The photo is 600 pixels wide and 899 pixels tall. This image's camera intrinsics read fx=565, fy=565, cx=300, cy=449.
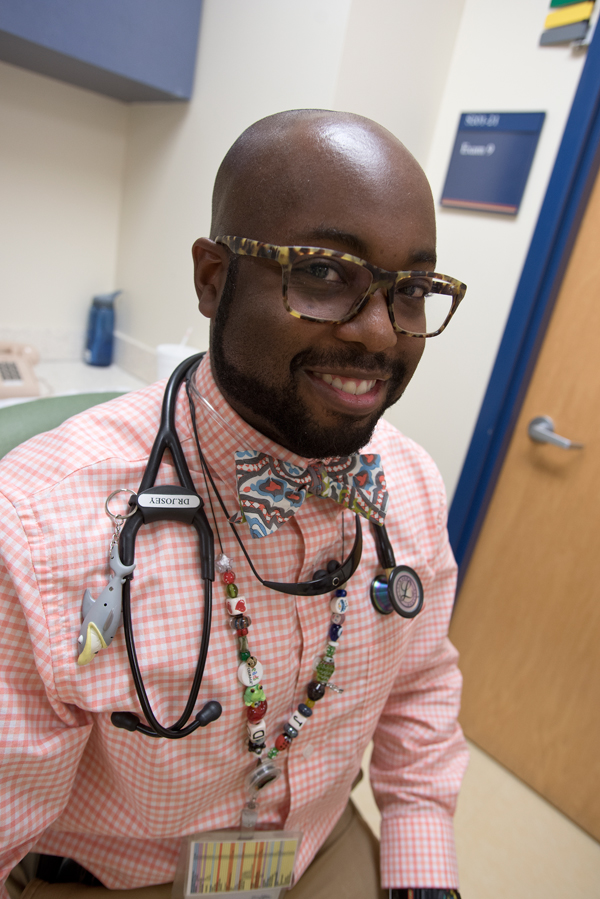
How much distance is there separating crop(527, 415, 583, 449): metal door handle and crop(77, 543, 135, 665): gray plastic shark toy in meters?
1.37

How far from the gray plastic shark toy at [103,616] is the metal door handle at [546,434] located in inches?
53.9

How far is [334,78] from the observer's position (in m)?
1.38

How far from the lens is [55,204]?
1.95 metres

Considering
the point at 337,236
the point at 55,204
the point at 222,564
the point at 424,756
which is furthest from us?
the point at 55,204

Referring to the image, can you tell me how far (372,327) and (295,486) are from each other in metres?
0.22

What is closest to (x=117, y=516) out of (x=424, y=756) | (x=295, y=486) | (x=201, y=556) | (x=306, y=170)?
(x=201, y=556)

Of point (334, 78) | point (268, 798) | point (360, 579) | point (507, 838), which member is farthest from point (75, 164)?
point (507, 838)

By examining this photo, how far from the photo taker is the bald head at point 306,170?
1.98ft

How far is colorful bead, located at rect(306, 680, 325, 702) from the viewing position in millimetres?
776

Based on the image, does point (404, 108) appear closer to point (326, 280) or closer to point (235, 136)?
point (235, 136)

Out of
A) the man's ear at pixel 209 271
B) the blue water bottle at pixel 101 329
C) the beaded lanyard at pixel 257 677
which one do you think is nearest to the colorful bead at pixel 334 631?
the beaded lanyard at pixel 257 677

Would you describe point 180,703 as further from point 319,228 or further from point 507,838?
point 507,838

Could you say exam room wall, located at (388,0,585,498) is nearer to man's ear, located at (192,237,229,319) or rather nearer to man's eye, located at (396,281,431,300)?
man's eye, located at (396,281,431,300)

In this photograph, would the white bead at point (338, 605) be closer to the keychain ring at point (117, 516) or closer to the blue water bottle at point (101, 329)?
the keychain ring at point (117, 516)
